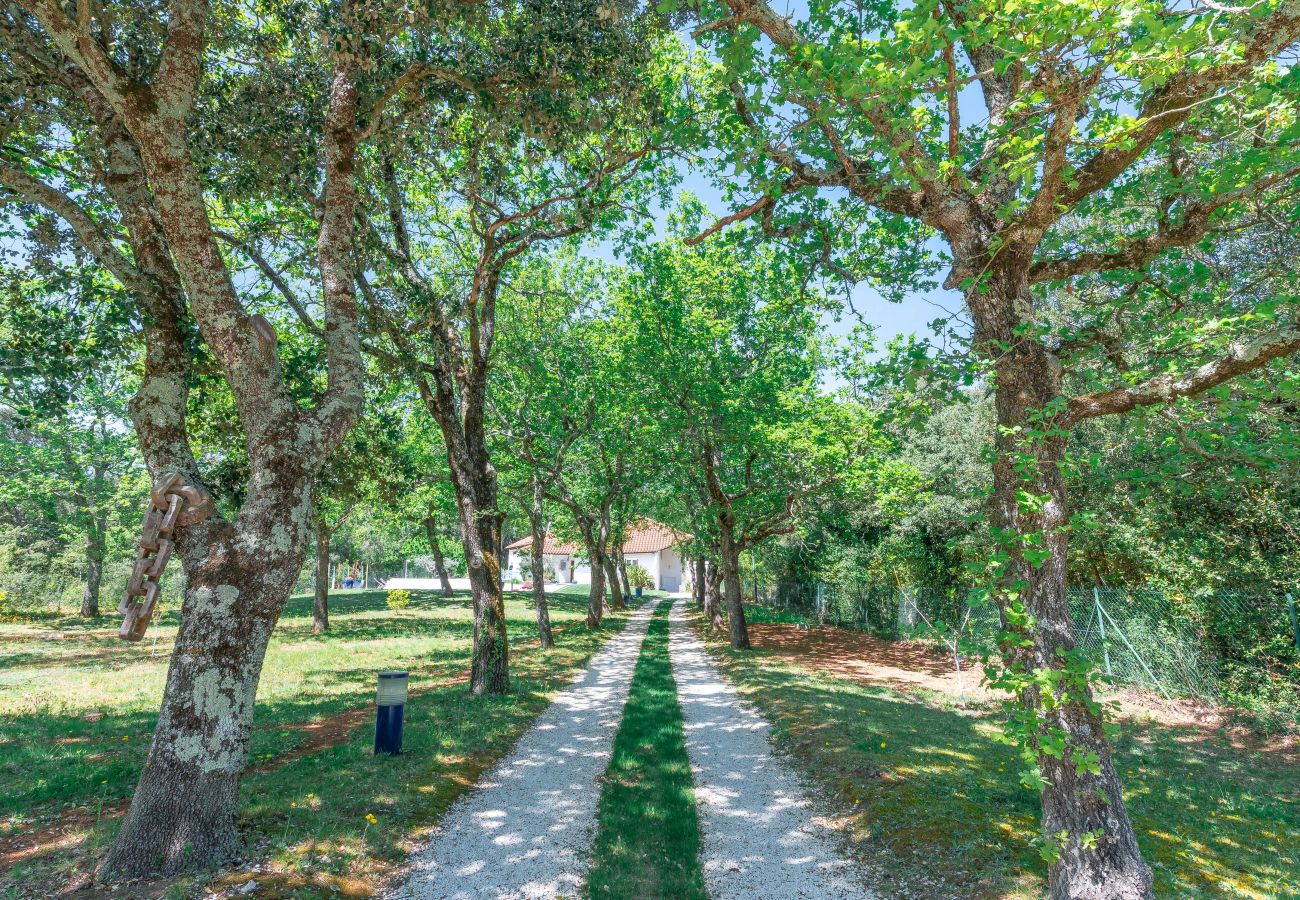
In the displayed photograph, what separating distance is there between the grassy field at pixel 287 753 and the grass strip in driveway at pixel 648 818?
164 centimetres

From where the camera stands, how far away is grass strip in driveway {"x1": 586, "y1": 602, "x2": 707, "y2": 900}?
4.52 metres

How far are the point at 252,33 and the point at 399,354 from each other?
14.7 feet

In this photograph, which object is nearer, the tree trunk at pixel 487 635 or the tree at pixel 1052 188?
the tree at pixel 1052 188

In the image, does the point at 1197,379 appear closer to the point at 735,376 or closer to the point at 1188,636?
the point at 1188,636

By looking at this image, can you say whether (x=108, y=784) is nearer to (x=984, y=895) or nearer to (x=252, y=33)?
(x=984, y=895)

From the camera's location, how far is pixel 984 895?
4211 millimetres

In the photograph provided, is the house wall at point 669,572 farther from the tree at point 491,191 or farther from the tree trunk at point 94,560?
the tree at point 491,191

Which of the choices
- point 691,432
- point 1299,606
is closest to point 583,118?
point 691,432

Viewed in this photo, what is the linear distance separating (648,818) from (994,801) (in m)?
3.40

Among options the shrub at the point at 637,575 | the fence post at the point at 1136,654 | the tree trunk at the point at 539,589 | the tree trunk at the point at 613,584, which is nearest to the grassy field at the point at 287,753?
the tree trunk at the point at 539,589

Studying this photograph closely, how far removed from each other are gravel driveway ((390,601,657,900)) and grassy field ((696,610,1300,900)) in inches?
98.2

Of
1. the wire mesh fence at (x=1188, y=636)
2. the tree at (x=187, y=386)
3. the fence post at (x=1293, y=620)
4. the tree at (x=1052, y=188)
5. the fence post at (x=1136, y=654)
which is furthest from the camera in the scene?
the fence post at (x=1136, y=654)

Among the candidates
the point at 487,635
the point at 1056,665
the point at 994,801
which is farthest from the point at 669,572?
the point at 1056,665

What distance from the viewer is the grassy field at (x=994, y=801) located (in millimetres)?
4480
